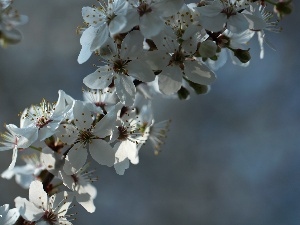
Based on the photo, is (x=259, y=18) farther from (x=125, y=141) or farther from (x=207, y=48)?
(x=125, y=141)

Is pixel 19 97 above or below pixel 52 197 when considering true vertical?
below

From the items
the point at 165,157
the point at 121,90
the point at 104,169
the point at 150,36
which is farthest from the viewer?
the point at 165,157

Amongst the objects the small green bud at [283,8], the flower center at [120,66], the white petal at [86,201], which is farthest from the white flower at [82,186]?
the small green bud at [283,8]

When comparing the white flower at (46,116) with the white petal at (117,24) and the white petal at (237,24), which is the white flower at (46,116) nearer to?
the white petal at (117,24)

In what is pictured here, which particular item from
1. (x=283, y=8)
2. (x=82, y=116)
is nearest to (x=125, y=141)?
(x=82, y=116)

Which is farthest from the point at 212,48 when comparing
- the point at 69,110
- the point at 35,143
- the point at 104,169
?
the point at 104,169

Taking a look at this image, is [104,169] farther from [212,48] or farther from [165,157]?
[212,48]

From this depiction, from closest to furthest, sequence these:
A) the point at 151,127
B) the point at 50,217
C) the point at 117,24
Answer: the point at 117,24
the point at 50,217
the point at 151,127
